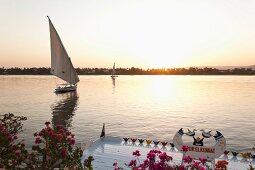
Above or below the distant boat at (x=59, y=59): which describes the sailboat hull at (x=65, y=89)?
below

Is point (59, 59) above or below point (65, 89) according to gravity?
above

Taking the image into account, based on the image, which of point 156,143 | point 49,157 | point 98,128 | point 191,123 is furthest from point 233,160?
point 191,123

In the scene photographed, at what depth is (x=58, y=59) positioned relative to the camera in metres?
105

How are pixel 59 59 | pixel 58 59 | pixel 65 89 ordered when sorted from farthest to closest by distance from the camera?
pixel 65 89 → pixel 59 59 → pixel 58 59

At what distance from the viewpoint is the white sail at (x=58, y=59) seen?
10088 centimetres

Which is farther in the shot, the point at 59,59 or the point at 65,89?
the point at 65,89

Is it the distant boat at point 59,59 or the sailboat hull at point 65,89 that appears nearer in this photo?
the distant boat at point 59,59

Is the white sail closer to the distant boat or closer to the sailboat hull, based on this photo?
the distant boat

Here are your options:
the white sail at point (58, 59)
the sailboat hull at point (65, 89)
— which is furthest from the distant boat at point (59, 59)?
the sailboat hull at point (65, 89)

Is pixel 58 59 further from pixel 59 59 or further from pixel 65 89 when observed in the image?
pixel 65 89

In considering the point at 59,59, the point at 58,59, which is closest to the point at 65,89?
the point at 59,59

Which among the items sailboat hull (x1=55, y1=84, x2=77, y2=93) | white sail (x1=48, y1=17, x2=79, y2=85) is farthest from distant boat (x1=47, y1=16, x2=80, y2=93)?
sailboat hull (x1=55, y1=84, x2=77, y2=93)

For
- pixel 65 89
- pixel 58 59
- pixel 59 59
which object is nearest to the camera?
pixel 58 59

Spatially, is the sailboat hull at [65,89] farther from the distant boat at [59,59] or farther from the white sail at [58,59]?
the white sail at [58,59]
